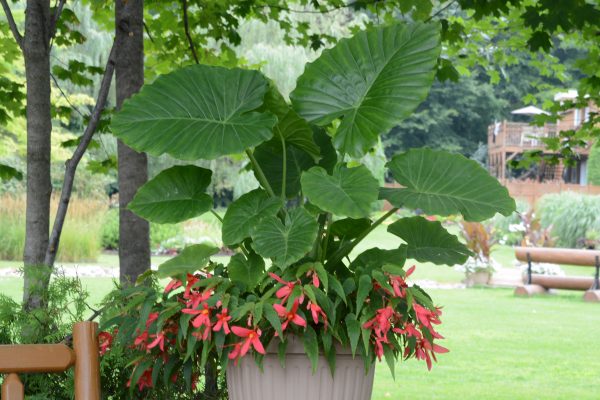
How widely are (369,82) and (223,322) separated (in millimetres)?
605

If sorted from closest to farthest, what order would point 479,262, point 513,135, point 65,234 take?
1. point 479,262
2. point 65,234
3. point 513,135

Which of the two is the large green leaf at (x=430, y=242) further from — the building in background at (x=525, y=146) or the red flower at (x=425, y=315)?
the building in background at (x=525, y=146)

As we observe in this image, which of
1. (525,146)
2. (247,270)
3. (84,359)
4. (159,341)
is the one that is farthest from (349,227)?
(525,146)

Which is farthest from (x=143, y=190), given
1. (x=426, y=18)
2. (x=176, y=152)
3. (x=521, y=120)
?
(x=521, y=120)

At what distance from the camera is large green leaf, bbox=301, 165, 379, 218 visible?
176 cm

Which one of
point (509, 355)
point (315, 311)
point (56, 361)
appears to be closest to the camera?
point (56, 361)

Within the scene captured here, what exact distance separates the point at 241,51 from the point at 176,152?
15.5 m

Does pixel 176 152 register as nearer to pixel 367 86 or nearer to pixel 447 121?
pixel 367 86

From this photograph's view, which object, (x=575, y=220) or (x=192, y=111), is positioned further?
(x=575, y=220)

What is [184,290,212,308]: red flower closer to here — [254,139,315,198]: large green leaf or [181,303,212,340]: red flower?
[181,303,212,340]: red flower

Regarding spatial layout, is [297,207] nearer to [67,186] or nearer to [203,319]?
[203,319]

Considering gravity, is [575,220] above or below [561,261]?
above

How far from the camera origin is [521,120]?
30203 millimetres

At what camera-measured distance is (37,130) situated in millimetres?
2570
